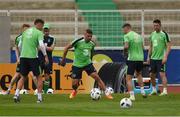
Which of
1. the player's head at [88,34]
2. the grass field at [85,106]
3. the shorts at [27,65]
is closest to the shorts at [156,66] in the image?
the grass field at [85,106]

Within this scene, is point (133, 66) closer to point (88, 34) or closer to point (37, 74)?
point (88, 34)

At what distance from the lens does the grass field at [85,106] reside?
640 inches

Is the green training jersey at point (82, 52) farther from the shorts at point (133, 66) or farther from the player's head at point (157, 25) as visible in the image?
the player's head at point (157, 25)

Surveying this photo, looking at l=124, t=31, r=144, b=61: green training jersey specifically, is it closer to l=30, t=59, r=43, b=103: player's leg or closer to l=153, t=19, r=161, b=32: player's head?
l=153, t=19, r=161, b=32: player's head

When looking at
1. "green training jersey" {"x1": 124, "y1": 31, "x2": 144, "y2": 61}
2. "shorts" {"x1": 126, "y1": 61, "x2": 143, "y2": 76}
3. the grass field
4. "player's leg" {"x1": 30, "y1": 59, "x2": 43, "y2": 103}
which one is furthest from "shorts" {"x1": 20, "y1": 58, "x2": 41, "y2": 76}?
"green training jersey" {"x1": 124, "y1": 31, "x2": 144, "y2": 61}

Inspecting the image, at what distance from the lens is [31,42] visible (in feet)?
65.1

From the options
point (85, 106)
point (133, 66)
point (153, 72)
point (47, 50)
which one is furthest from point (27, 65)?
point (153, 72)

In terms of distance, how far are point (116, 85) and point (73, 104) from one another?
6463 mm

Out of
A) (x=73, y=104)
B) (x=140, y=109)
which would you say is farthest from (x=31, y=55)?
(x=140, y=109)

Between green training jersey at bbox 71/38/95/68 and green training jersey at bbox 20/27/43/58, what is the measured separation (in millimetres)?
1703

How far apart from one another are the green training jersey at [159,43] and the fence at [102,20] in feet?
19.0

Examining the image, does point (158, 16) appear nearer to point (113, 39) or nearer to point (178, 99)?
point (113, 39)

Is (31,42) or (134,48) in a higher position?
(31,42)

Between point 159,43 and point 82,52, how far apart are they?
2.56 meters
